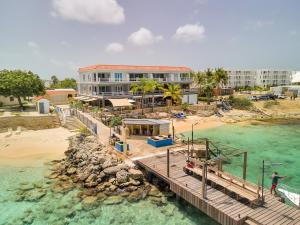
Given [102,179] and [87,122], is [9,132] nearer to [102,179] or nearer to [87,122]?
[87,122]

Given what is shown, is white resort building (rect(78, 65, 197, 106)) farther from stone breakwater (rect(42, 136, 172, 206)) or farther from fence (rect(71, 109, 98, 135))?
stone breakwater (rect(42, 136, 172, 206))

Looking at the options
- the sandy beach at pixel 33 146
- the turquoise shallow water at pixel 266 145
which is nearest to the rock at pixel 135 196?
the turquoise shallow water at pixel 266 145

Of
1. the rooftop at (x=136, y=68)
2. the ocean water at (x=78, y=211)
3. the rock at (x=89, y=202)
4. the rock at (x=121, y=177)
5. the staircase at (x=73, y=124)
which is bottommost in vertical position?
the ocean water at (x=78, y=211)

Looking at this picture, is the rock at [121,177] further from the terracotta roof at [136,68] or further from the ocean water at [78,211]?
the terracotta roof at [136,68]

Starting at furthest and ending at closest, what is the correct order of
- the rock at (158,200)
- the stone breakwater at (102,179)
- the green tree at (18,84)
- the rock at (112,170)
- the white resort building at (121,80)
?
the white resort building at (121,80), the green tree at (18,84), the rock at (112,170), the stone breakwater at (102,179), the rock at (158,200)

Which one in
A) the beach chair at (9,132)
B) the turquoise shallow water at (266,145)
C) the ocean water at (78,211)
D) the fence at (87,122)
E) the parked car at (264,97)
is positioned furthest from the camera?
the parked car at (264,97)

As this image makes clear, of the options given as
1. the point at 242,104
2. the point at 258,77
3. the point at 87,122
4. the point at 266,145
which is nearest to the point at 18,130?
the point at 87,122

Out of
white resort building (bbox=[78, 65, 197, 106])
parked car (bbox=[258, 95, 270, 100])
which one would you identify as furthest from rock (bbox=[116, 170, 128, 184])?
parked car (bbox=[258, 95, 270, 100])
